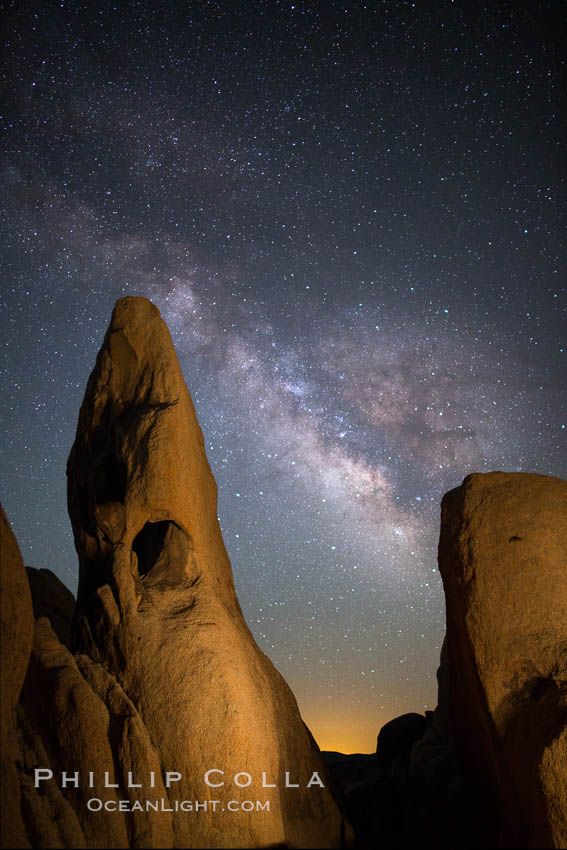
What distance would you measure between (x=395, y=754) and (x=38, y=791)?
28.7ft

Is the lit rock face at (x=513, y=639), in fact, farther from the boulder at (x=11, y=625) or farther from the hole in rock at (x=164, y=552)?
the boulder at (x=11, y=625)

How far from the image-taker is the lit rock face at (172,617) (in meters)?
6.46

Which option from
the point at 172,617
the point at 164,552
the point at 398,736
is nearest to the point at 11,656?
the point at 172,617

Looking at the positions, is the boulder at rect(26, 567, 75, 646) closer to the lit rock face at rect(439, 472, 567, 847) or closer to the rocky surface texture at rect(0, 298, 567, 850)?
the rocky surface texture at rect(0, 298, 567, 850)

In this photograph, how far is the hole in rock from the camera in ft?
27.4

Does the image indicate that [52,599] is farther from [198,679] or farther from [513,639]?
[513,639]

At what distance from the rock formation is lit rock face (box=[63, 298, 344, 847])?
0.02m

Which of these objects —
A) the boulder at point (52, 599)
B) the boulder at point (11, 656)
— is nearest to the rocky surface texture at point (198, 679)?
the boulder at point (11, 656)

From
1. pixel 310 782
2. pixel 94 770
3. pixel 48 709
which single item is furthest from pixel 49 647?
pixel 310 782

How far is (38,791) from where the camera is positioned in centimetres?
568

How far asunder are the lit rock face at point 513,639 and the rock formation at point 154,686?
235 centimetres

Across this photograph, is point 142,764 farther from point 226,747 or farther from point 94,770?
point 226,747

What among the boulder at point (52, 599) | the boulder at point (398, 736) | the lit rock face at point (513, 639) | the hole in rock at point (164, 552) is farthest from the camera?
the boulder at point (398, 736)

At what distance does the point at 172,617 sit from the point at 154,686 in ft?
3.10
